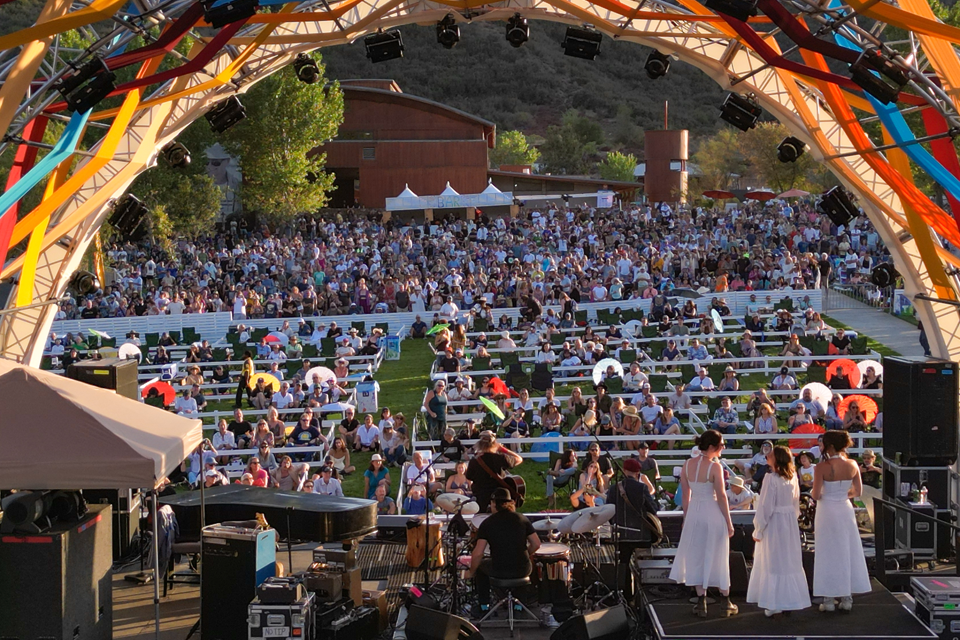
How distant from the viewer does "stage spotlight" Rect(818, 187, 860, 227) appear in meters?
13.5

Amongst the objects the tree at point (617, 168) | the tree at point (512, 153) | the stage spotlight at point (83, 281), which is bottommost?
the stage spotlight at point (83, 281)

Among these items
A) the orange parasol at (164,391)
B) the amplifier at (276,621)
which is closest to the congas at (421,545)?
the amplifier at (276,621)

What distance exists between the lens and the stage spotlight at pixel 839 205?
13461mm

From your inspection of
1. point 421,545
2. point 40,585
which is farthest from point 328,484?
point 40,585

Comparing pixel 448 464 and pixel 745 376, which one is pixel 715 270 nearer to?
pixel 745 376

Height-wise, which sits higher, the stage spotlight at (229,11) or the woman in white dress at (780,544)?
the stage spotlight at (229,11)

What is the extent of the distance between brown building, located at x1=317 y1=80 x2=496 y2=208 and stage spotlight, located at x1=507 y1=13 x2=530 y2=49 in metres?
36.4

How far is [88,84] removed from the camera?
10.3 metres

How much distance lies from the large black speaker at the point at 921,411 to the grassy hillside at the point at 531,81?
296ft

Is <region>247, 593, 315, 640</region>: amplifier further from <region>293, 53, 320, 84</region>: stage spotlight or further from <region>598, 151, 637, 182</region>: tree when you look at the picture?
<region>598, 151, 637, 182</region>: tree

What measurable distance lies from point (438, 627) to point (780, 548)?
255 cm

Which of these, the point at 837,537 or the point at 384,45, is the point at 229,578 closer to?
the point at 837,537

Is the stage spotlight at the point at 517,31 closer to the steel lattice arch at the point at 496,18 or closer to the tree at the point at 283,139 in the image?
the steel lattice arch at the point at 496,18

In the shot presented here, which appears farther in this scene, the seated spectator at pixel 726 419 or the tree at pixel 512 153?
the tree at pixel 512 153
